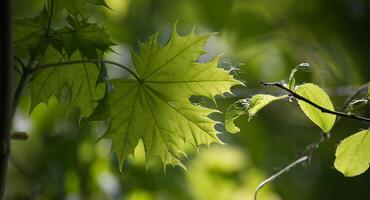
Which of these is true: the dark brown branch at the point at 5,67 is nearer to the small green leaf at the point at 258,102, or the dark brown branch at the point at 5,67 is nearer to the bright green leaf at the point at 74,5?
the bright green leaf at the point at 74,5

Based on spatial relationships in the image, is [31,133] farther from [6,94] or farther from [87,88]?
[6,94]

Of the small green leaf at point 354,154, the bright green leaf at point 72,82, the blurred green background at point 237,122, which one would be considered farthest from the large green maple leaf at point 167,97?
the blurred green background at point 237,122

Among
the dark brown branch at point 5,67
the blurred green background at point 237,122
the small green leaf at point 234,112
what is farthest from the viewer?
the blurred green background at point 237,122

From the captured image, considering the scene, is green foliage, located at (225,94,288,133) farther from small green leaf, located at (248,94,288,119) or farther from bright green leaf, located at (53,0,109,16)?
bright green leaf, located at (53,0,109,16)

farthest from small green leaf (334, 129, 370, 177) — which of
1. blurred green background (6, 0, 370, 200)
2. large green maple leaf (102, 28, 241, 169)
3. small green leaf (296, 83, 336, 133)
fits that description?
blurred green background (6, 0, 370, 200)

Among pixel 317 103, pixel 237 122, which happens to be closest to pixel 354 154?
pixel 317 103

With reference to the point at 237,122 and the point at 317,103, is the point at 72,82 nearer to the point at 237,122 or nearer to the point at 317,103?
the point at 317,103
